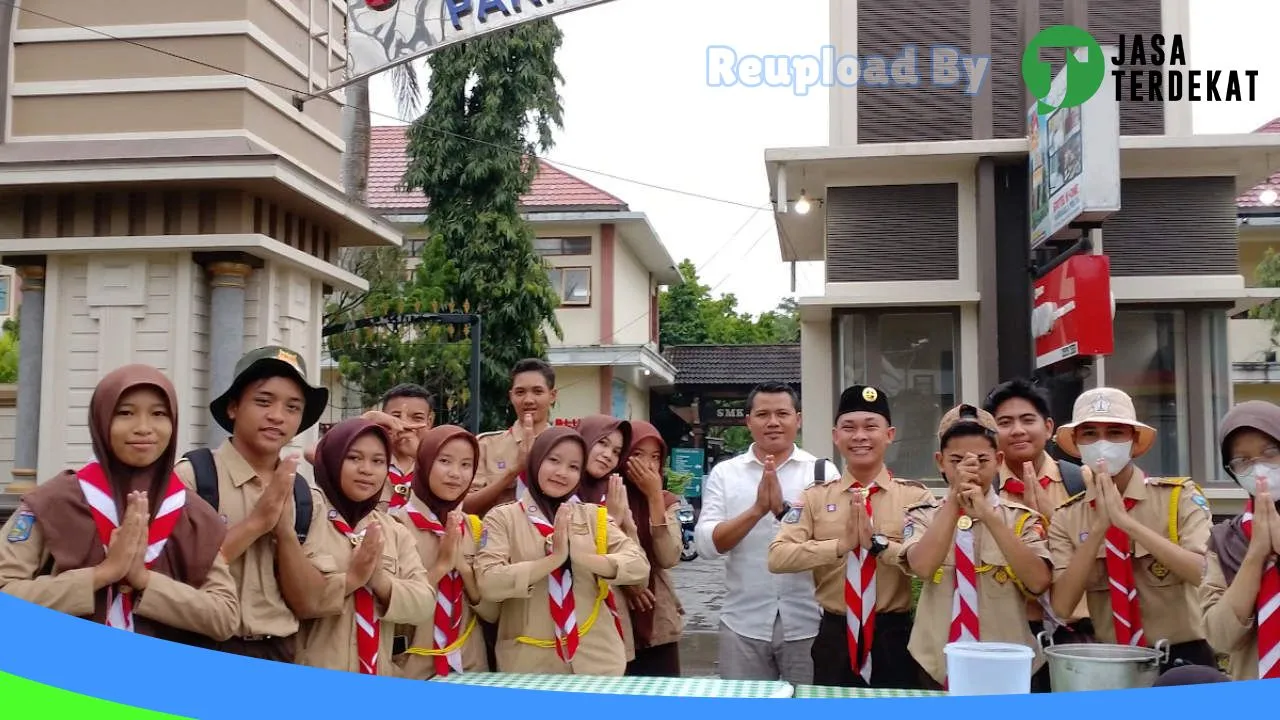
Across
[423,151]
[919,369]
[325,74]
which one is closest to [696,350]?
[423,151]

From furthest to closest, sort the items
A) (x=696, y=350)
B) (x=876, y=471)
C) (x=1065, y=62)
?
1. (x=696, y=350)
2. (x=1065, y=62)
3. (x=876, y=471)

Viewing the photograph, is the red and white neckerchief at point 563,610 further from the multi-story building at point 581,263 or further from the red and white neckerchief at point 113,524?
the multi-story building at point 581,263

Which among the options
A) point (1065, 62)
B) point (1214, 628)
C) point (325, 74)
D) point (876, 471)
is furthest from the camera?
point (1065, 62)

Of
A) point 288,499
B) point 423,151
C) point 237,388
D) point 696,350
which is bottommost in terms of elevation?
point 288,499

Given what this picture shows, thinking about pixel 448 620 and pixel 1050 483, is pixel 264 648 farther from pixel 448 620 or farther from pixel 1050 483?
pixel 1050 483

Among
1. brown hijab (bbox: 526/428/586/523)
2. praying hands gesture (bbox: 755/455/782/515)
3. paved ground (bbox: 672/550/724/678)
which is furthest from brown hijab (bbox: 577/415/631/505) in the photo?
paved ground (bbox: 672/550/724/678)

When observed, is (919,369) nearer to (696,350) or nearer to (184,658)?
(184,658)

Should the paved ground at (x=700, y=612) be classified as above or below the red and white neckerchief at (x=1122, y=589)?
below

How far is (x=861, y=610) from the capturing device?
3.86 m

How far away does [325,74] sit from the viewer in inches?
343

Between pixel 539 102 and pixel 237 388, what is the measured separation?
11.9m

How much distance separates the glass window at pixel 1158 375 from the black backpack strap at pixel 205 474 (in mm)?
8700

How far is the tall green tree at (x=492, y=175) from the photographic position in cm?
1435

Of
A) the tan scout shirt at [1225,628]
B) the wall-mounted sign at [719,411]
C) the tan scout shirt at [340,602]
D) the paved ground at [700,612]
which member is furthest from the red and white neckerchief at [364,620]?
the wall-mounted sign at [719,411]
